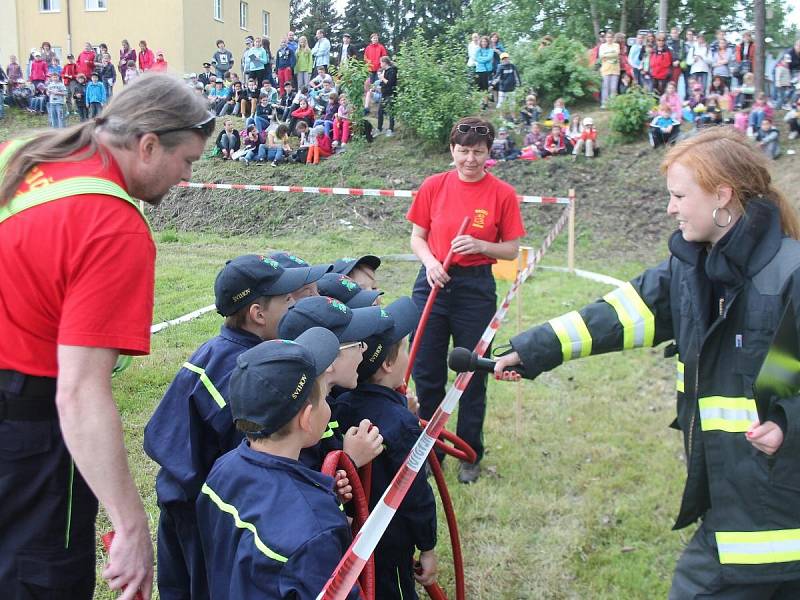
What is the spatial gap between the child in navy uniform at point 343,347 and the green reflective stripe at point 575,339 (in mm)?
717

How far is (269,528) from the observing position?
209 centimetres

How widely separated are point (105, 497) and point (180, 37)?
108 ft

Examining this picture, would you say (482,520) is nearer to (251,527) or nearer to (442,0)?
(251,527)

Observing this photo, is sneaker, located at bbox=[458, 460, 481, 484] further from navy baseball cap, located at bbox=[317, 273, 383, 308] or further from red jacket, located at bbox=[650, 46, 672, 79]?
red jacket, located at bbox=[650, 46, 672, 79]

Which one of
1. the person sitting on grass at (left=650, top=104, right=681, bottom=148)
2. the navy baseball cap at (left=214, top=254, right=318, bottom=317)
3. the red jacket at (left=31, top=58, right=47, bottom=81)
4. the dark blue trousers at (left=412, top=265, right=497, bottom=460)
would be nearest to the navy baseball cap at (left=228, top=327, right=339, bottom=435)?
the navy baseball cap at (left=214, top=254, right=318, bottom=317)

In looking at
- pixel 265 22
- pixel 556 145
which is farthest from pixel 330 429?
pixel 265 22

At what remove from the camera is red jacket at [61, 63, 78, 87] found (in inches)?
1005

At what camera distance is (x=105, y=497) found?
1944mm

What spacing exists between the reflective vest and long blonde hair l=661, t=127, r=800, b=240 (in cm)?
7

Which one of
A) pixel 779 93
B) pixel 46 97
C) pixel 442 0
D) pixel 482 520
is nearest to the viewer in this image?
pixel 482 520

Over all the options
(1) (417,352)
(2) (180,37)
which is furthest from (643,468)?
(2) (180,37)

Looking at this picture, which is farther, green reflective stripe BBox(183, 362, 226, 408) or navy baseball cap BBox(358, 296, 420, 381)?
navy baseball cap BBox(358, 296, 420, 381)

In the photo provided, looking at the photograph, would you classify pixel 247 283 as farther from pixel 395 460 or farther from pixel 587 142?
pixel 587 142

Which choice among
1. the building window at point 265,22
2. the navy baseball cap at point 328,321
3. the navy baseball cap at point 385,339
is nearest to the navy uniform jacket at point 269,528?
the navy baseball cap at point 328,321
